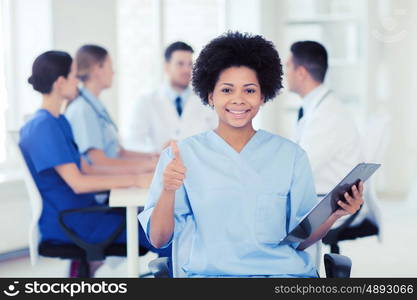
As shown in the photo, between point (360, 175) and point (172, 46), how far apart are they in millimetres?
2822

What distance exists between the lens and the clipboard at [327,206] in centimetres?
145

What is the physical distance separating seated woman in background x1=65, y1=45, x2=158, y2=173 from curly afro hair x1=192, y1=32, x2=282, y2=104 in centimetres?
130

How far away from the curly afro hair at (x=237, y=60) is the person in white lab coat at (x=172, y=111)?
238 centimetres

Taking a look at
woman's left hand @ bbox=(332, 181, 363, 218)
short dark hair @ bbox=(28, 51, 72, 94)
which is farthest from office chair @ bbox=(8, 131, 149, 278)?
woman's left hand @ bbox=(332, 181, 363, 218)

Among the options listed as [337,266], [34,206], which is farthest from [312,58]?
[337,266]

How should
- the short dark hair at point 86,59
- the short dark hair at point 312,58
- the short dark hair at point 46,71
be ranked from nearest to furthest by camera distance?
the short dark hair at point 46,71
the short dark hair at point 312,58
the short dark hair at point 86,59

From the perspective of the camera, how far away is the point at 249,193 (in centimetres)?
161

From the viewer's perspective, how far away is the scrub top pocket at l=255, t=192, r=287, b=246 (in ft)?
5.26

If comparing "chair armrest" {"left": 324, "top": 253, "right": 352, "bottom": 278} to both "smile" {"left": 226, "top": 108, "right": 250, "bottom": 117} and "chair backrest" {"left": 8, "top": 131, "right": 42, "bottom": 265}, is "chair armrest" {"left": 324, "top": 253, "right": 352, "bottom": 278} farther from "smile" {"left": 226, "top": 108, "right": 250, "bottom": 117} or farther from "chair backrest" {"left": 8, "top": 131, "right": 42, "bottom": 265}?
"chair backrest" {"left": 8, "top": 131, "right": 42, "bottom": 265}

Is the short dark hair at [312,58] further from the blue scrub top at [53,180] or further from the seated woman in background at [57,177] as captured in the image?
the blue scrub top at [53,180]

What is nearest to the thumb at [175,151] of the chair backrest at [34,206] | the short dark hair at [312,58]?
the chair backrest at [34,206]

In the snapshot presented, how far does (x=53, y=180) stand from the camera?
262cm

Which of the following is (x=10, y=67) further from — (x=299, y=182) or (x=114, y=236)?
(x=299, y=182)

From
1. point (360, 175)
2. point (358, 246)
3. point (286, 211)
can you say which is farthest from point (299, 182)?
point (358, 246)
